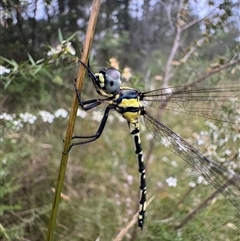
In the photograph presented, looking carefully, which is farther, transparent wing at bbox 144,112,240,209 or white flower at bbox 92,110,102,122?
white flower at bbox 92,110,102,122

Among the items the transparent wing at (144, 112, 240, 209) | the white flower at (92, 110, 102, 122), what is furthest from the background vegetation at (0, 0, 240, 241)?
the transparent wing at (144, 112, 240, 209)

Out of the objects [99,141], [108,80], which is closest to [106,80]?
[108,80]

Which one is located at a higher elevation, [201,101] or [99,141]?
[99,141]

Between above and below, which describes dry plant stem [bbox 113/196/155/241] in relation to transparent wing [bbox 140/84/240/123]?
below

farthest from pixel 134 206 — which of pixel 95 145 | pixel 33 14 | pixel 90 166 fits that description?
pixel 33 14

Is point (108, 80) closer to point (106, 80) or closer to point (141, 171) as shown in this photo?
point (106, 80)

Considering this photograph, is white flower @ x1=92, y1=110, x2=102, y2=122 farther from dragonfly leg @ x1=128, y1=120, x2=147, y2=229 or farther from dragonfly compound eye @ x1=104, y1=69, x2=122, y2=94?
dragonfly compound eye @ x1=104, y1=69, x2=122, y2=94
